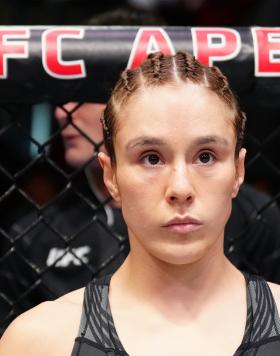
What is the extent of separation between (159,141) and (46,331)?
A: 0.40 metres

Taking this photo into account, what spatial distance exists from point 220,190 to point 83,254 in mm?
1035

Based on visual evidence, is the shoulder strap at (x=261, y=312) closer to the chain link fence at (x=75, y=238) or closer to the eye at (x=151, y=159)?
the eye at (x=151, y=159)

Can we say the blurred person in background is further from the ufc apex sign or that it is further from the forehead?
the forehead

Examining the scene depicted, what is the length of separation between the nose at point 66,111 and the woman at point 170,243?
1.11 ft

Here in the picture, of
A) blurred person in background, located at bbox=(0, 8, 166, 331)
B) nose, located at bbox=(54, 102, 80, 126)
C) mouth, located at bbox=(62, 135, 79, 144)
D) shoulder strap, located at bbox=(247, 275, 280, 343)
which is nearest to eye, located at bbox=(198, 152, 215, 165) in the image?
shoulder strap, located at bbox=(247, 275, 280, 343)

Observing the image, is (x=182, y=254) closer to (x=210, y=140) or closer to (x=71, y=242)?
(x=210, y=140)

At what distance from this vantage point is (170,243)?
58.0 inches

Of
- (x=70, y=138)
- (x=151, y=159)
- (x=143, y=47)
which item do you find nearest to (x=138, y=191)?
(x=151, y=159)

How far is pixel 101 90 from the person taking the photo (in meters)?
1.82

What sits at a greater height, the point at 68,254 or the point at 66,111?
the point at 66,111

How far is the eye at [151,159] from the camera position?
1.48 meters

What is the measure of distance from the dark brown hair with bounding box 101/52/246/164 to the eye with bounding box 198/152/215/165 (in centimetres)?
7

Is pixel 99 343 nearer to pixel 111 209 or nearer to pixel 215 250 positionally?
→ pixel 215 250

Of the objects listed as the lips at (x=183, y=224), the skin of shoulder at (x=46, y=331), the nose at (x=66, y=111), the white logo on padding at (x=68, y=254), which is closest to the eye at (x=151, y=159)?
the lips at (x=183, y=224)
